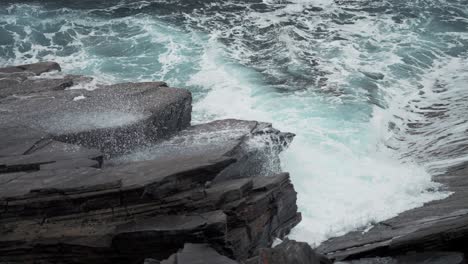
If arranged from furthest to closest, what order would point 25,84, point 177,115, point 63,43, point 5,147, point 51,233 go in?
point 63,43
point 25,84
point 177,115
point 5,147
point 51,233

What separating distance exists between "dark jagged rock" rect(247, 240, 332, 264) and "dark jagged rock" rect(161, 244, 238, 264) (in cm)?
52

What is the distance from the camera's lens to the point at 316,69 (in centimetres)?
1853

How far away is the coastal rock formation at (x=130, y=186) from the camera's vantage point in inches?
299

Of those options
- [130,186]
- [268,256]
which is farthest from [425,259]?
[130,186]

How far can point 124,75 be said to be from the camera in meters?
17.5

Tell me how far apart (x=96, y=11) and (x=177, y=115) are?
13.6m

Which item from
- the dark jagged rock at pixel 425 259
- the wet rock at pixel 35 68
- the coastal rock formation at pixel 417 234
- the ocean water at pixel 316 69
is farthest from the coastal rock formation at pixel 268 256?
the wet rock at pixel 35 68

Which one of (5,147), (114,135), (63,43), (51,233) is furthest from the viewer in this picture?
(63,43)

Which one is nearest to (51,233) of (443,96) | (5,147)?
(5,147)

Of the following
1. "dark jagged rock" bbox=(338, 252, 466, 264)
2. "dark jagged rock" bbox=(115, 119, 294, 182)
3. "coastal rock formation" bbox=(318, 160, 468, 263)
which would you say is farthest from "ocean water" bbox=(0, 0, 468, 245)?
"dark jagged rock" bbox=(338, 252, 466, 264)

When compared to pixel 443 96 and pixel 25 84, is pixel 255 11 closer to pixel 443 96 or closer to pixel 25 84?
pixel 443 96

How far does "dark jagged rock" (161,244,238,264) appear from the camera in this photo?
6.63 m

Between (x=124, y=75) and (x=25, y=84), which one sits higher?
(x=25, y=84)

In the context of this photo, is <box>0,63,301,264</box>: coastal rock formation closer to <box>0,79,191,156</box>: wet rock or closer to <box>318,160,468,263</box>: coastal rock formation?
<box>0,79,191,156</box>: wet rock
